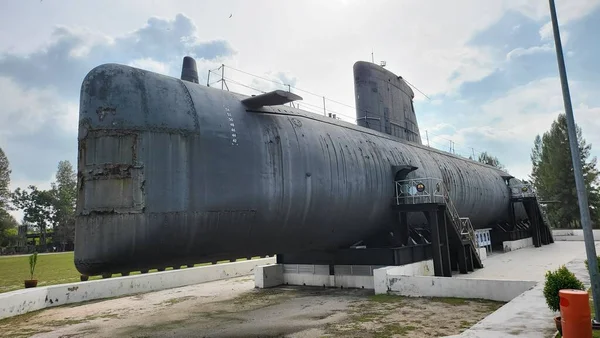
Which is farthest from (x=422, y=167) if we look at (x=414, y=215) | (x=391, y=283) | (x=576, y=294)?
(x=576, y=294)

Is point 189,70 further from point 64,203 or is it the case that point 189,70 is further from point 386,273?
point 64,203

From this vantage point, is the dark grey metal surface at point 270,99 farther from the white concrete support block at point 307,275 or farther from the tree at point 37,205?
the tree at point 37,205

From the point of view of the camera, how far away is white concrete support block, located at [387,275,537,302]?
39.1 ft

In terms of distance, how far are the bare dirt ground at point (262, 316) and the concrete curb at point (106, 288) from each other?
1.83ft

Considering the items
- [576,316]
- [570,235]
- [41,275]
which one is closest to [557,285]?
[576,316]

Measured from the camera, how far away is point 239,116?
998 centimetres

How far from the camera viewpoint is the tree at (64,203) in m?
75.1

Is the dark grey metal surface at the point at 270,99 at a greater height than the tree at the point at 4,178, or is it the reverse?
the tree at the point at 4,178

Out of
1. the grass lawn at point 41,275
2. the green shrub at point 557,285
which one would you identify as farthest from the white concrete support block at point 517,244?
the green shrub at point 557,285

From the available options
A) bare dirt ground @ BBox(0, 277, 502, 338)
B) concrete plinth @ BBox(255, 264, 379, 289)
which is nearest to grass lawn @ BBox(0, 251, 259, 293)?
bare dirt ground @ BBox(0, 277, 502, 338)

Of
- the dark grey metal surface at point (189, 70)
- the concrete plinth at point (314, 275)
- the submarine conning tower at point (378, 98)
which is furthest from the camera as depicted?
the submarine conning tower at point (378, 98)

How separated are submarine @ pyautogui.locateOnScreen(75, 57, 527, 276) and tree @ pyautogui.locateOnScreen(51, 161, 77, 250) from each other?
7105 cm

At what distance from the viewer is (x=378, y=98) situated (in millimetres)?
19156

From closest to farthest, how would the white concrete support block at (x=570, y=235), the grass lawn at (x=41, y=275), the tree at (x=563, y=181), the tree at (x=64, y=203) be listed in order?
the grass lawn at (x=41, y=275)
the white concrete support block at (x=570, y=235)
the tree at (x=563, y=181)
the tree at (x=64, y=203)
